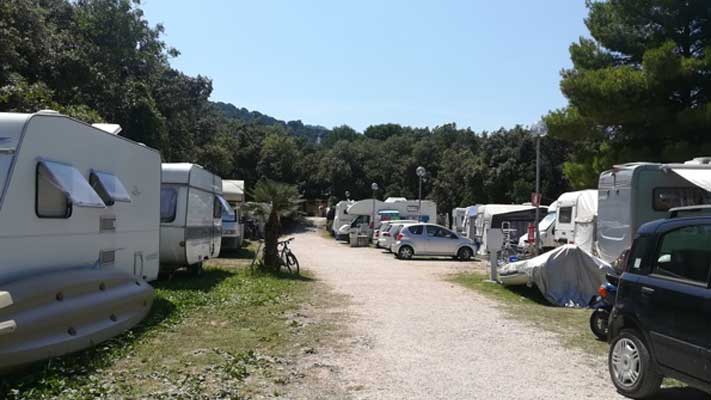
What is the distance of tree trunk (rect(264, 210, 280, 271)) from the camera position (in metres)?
17.4

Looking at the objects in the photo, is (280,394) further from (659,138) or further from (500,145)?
(500,145)

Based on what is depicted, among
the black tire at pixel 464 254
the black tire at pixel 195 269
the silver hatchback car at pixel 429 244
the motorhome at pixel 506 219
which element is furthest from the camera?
the motorhome at pixel 506 219

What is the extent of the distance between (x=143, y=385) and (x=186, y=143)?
1089 inches

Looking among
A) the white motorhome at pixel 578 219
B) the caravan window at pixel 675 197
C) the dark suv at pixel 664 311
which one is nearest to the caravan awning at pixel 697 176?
the caravan window at pixel 675 197

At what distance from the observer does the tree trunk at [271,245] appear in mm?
17406

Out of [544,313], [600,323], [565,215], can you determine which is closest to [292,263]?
[544,313]

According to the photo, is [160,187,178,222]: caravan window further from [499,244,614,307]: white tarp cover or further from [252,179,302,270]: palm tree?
[499,244,614,307]: white tarp cover

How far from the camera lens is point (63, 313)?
21.2 ft

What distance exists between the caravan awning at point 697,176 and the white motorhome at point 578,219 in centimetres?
482

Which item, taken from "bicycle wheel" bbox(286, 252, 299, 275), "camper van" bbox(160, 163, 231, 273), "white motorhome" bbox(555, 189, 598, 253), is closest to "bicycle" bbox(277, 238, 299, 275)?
"bicycle wheel" bbox(286, 252, 299, 275)

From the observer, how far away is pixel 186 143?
107 ft

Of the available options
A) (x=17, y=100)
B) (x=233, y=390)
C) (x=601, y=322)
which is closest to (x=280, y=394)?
(x=233, y=390)

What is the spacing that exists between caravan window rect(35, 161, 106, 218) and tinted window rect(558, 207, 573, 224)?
→ 1624 cm

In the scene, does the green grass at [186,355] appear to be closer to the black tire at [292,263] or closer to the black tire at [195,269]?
the black tire at [195,269]
